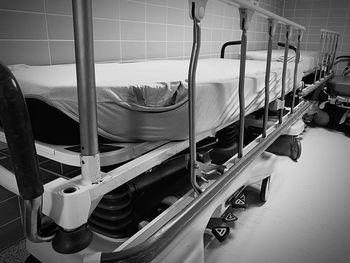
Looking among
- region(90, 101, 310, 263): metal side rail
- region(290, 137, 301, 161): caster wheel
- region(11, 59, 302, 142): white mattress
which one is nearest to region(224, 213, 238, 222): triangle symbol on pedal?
region(90, 101, 310, 263): metal side rail

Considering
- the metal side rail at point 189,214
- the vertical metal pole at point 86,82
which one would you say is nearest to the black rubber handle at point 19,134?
the vertical metal pole at point 86,82

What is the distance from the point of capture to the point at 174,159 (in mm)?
1576

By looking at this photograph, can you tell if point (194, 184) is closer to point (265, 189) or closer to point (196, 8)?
point (196, 8)

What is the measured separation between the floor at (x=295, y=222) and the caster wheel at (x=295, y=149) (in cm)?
8

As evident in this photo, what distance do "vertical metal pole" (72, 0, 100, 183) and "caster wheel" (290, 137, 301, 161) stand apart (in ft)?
8.25

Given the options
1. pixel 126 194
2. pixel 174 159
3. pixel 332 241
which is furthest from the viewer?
pixel 332 241

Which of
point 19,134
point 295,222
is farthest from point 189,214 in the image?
point 295,222

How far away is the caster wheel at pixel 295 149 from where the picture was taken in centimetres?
280

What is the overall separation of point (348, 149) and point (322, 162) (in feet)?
2.15

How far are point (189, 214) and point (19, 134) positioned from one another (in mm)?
620

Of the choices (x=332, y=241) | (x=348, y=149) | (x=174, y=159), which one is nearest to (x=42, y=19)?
(x=174, y=159)

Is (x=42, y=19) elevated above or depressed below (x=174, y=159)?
above

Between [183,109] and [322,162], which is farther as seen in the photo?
[322,162]

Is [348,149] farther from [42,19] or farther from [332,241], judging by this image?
[42,19]
